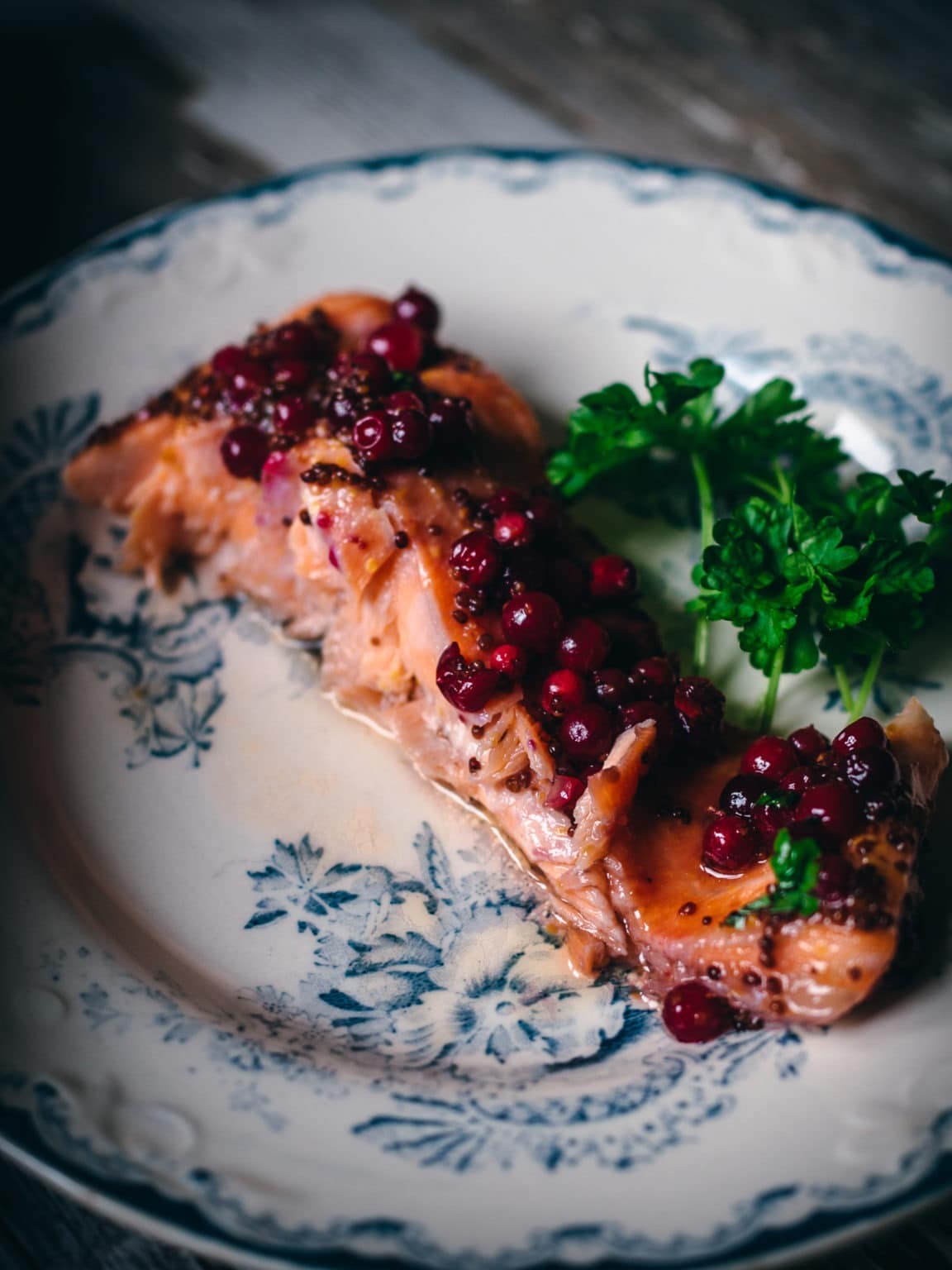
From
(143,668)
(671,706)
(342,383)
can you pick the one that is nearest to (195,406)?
(342,383)

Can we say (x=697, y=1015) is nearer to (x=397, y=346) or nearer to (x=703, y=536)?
(x=703, y=536)

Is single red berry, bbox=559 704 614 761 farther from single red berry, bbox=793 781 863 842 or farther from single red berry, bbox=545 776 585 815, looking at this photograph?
single red berry, bbox=793 781 863 842

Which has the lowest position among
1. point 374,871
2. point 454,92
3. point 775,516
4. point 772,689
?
point 374,871

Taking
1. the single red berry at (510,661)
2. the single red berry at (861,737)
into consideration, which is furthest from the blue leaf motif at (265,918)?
the single red berry at (861,737)

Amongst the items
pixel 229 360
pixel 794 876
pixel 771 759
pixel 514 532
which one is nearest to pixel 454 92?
pixel 229 360

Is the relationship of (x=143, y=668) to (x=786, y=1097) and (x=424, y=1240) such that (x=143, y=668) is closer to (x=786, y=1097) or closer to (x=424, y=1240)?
(x=424, y=1240)

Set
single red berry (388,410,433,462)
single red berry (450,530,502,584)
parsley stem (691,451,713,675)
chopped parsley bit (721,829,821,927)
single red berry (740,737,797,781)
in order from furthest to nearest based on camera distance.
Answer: parsley stem (691,451,713,675) < single red berry (388,410,433,462) < single red berry (450,530,502,584) < single red berry (740,737,797,781) < chopped parsley bit (721,829,821,927)

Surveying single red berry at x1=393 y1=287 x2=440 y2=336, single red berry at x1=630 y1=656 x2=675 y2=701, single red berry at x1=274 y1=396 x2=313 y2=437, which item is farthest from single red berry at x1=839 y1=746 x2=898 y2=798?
single red berry at x1=393 y1=287 x2=440 y2=336
